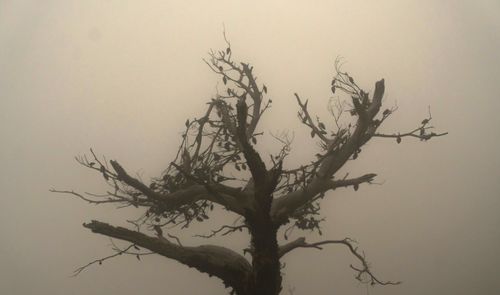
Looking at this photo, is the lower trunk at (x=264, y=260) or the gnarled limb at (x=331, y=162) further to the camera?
the gnarled limb at (x=331, y=162)

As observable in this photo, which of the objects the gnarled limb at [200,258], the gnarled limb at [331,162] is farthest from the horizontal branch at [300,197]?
the gnarled limb at [200,258]

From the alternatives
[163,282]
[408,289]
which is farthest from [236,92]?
[408,289]

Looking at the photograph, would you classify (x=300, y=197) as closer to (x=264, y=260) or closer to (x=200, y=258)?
(x=264, y=260)

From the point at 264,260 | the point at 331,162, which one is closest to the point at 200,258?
the point at 264,260

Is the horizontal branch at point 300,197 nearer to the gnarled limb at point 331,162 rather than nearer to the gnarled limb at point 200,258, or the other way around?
the gnarled limb at point 331,162

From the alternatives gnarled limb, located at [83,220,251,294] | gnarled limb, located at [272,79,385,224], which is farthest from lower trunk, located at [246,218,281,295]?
gnarled limb, located at [272,79,385,224]

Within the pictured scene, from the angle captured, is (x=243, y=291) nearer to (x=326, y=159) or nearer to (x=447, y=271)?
(x=326, y=159)

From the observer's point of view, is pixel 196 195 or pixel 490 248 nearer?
pixel 196 195

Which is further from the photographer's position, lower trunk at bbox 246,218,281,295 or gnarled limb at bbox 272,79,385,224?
gnarled limb at bbox 272,79,385,224

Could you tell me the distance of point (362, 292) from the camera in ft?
55.1

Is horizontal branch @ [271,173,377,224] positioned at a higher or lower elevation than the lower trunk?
higher

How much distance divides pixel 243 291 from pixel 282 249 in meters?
1.09

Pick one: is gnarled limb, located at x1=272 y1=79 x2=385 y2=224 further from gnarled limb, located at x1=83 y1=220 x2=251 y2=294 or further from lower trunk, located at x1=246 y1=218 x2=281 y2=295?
gnarled limb, located at x1=83 y1=220 x2=251 y2=294

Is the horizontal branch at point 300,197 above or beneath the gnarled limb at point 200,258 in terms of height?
above
